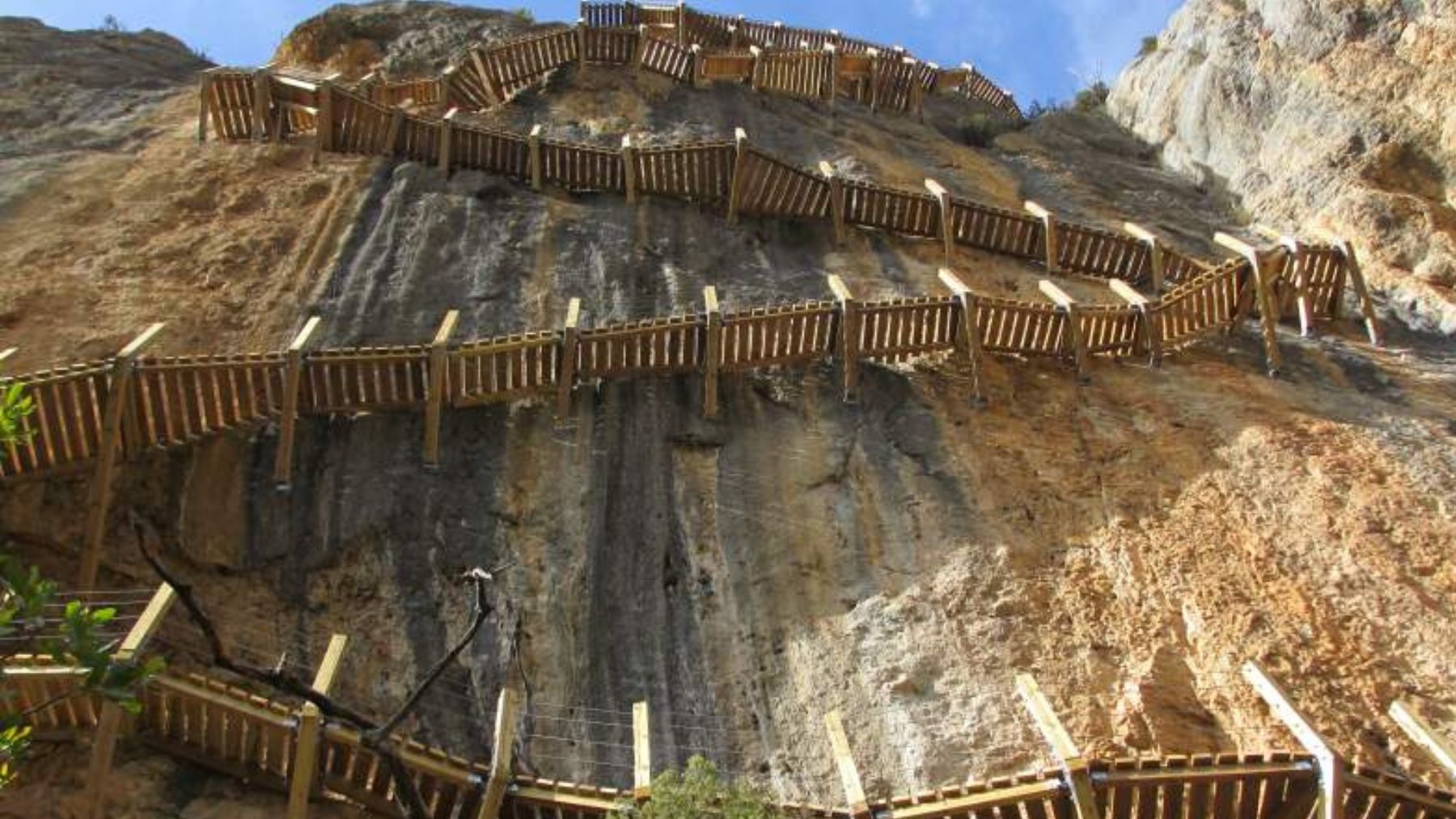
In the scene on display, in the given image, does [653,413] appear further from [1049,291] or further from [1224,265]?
[1224,265]

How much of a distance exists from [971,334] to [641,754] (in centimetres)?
626

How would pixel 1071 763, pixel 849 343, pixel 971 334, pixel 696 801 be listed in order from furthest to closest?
pixel 971 334, pixel 849 343, pixel 1071 763, pixel 696 801

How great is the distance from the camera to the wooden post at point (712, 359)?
1252cm

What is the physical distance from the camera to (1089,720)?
9.59 m

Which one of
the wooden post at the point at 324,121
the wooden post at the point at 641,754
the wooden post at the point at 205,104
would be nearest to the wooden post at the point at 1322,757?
the wooden post at the point at 641,754

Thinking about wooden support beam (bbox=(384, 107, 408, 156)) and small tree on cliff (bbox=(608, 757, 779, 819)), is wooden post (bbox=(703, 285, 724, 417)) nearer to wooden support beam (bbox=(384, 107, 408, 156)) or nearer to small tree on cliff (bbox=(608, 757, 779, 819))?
small tree on cliff (bbox=(608, 757, 779, 819))

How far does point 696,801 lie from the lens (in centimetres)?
722

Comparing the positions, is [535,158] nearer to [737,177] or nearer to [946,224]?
[737,177]

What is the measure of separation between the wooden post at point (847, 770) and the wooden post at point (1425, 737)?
11.7 ft

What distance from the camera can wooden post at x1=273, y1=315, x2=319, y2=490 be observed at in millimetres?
11031

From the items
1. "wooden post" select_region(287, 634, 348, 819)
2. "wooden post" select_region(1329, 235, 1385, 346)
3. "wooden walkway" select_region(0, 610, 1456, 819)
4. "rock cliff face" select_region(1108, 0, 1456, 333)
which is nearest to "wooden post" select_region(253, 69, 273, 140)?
"wooden walkway" select_region(0, 610, 1456, 819)

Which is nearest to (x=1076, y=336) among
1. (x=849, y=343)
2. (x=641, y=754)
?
(x=849, y=343)

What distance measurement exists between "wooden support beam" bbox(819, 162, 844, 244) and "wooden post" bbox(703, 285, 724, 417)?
4.03 m

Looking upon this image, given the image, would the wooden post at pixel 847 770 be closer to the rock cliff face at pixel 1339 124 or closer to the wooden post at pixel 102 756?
the wooden post at pixel 102 756
